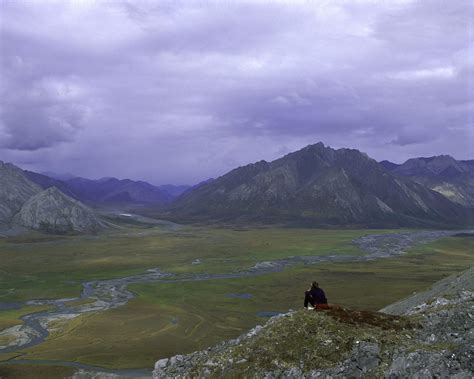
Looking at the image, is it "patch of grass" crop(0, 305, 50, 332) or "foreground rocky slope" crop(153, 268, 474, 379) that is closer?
"foreground rocky slope" crop(153, 268, 474, 379)

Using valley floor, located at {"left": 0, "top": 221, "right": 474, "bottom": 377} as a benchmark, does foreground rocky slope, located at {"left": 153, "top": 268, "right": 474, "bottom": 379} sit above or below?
above

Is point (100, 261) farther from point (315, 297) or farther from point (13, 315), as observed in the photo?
point (315, 297)

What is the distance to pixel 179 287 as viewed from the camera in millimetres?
107812

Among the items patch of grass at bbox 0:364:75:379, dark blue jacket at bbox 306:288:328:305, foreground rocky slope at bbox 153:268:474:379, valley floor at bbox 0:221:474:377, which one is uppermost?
dark blue jacket at bbox 306:288:328:305

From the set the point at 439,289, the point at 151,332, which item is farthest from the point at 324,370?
the point at 151,332

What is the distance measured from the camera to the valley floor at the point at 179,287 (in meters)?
60.9

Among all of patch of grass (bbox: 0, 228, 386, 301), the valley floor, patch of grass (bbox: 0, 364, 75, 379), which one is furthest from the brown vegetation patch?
patch of grass (bbox: 0, 228, 386, 301)

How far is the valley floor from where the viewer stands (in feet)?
200

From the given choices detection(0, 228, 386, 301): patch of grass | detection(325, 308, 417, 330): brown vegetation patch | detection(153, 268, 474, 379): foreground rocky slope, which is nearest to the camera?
Result: detection(153, 268, 474, 379): foreground rocky slope

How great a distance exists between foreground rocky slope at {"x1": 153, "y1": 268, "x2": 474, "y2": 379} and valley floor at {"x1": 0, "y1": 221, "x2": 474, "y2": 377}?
27.1 m

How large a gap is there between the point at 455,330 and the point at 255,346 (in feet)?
45.1

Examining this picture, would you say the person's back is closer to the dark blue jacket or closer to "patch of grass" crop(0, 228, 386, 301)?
the dark blue jacket

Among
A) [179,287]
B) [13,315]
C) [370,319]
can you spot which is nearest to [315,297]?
[370,319]

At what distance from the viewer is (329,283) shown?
110 m
